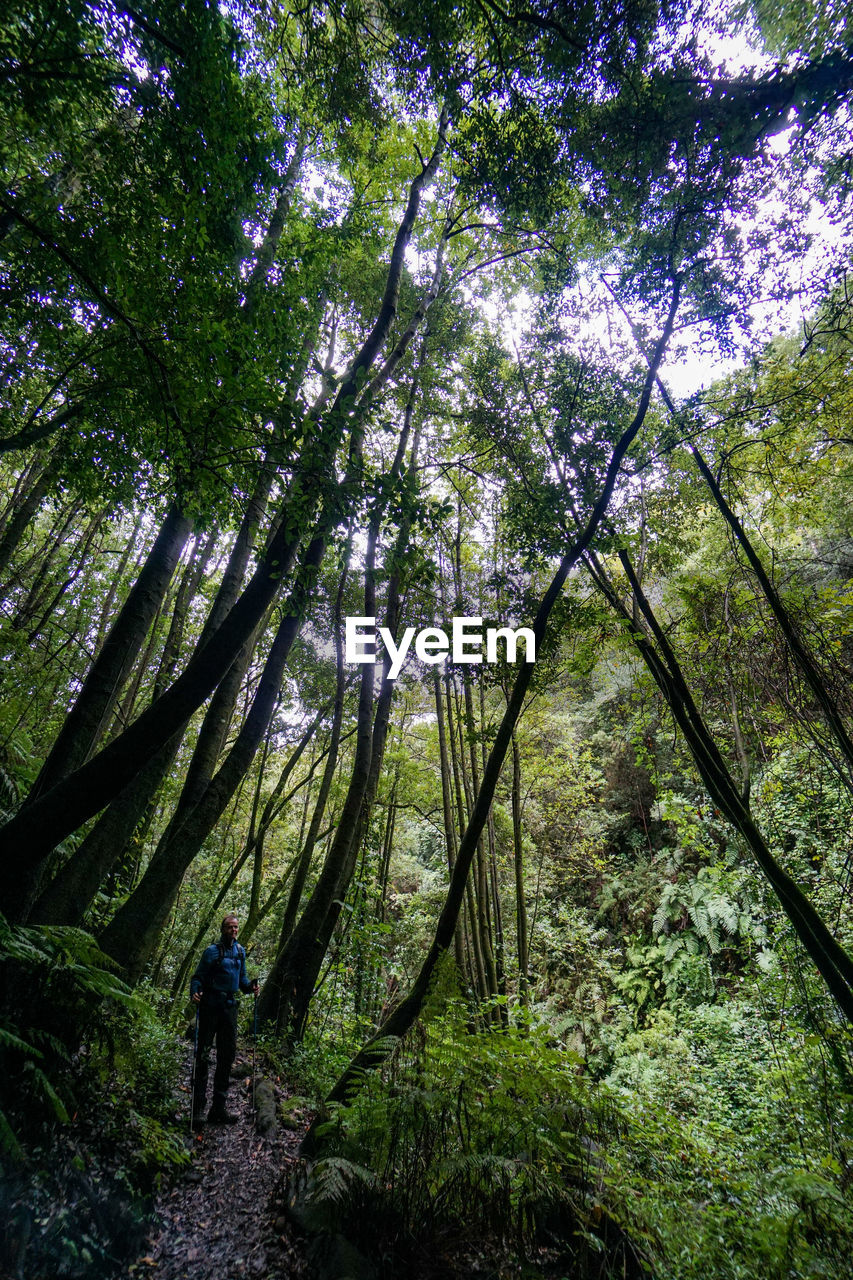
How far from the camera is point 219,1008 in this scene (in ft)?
15.0

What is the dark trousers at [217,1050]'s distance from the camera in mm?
4152

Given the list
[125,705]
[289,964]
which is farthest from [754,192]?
[125,705]

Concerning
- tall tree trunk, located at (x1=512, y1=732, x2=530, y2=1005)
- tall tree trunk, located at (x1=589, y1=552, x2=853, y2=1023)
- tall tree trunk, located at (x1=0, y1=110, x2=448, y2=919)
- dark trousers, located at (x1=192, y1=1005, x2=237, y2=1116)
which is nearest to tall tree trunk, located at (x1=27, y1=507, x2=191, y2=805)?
tall tree trunk, located at (x1=0, y1=110, x2=448, y2=919)

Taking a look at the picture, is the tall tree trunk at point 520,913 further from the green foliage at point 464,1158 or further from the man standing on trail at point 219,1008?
the green foliage at point 464,1158

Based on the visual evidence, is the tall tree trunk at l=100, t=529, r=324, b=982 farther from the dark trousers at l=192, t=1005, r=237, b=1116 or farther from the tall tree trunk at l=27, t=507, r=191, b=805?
the tall tree trunk at l=27, t=507, r=191, b=805

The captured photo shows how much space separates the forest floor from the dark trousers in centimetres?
22

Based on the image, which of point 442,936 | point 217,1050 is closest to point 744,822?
point 442,936

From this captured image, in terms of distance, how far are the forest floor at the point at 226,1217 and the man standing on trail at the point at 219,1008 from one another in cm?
21

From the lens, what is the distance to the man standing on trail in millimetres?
4211

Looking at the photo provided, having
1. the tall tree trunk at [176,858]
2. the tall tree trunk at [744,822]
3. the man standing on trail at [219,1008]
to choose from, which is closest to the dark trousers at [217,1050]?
the man standing on trail at [219,1008]

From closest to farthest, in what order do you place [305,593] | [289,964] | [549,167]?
1. [305,593]
2. [549,167]
3. [289,964]

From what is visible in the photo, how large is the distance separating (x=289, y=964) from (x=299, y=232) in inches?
398

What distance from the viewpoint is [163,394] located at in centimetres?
337

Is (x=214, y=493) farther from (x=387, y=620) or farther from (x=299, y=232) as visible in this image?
(x=299, y=232)
